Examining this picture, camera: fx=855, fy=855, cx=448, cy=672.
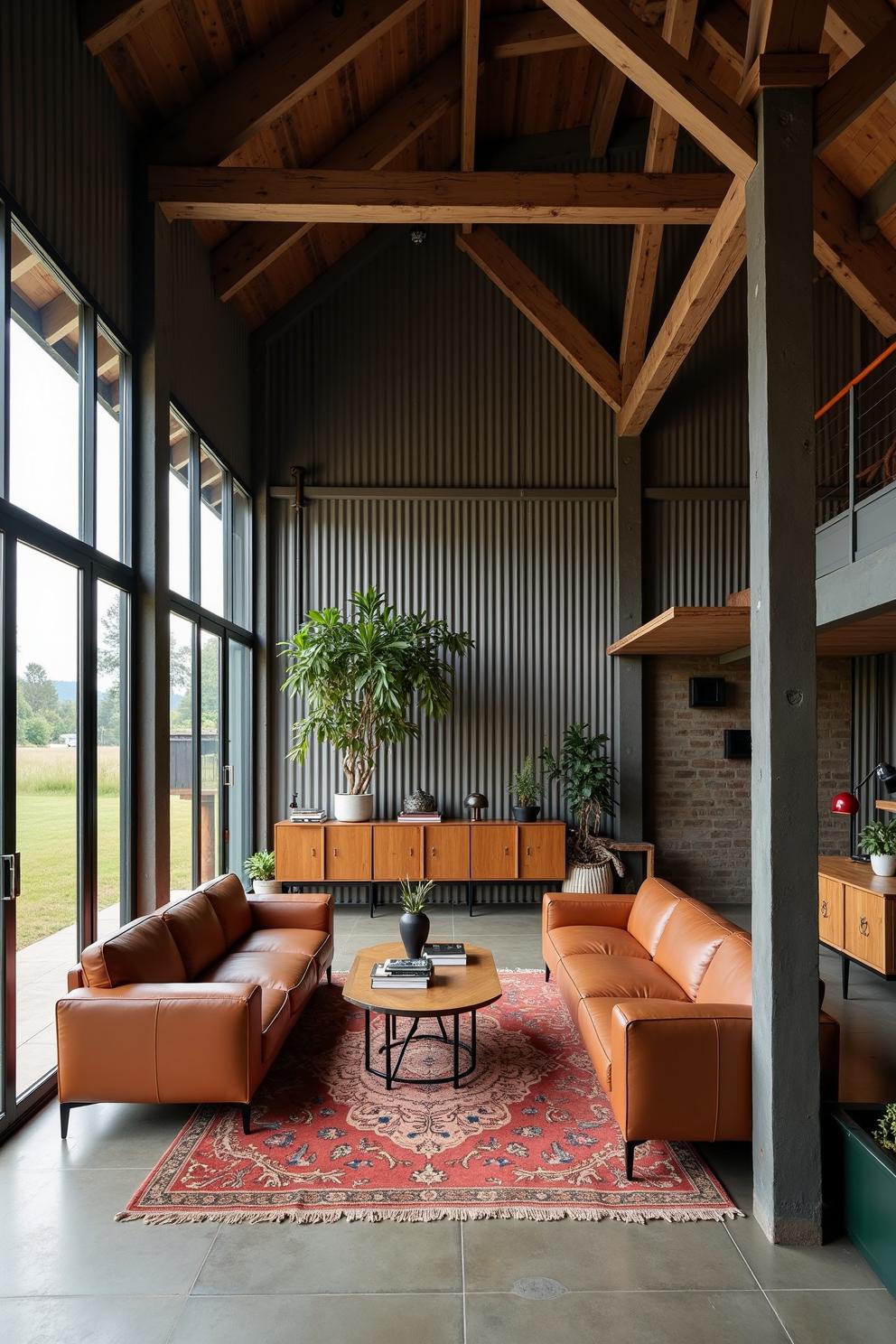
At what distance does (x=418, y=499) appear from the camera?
8.49 m

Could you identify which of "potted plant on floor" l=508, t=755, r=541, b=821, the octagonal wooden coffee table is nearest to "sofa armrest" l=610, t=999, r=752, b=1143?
the octagonal wooden coffee table

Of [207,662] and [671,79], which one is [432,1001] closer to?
[207,662]

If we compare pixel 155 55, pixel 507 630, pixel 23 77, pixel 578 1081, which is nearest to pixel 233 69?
pixel 155 55

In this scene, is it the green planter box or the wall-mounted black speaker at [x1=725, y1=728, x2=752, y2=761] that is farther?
the wall-mounted black speaker at [x1=725, y1=728, x2=752, y2=761]

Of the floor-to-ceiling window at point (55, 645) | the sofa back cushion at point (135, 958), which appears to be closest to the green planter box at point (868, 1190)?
the sofa back cushion at point (135, 958)

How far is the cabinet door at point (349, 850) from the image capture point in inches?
303

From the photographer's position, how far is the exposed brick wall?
8359 mm

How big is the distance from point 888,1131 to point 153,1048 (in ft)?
8.98

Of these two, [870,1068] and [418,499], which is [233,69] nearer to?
[418,499]

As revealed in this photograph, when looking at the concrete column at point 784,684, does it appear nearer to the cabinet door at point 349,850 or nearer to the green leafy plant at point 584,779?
the green leafy plant at point 584,779

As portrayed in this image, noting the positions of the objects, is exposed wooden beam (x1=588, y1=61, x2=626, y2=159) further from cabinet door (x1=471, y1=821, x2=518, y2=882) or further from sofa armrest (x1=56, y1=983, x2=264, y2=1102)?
sofa armrest (x1=56, y1=983, x2=264, y2=1102)

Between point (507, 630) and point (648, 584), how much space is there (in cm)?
148

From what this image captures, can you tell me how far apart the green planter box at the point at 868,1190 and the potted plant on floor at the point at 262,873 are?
5.36 metres

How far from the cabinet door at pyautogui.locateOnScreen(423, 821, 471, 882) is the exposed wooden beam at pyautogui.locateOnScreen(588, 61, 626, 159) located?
6.48 m
